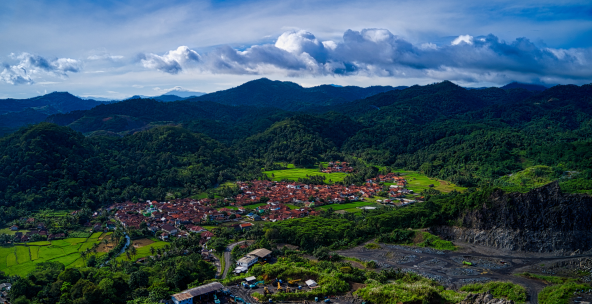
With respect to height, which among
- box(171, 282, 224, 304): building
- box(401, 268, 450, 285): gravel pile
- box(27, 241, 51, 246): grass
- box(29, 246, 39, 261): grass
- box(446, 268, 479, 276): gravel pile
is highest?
box(171, 282, 224, 304): building

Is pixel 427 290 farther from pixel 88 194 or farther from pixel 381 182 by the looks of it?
pixel 88 194

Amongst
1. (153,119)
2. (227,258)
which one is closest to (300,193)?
(227,258)

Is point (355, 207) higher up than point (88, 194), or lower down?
lower down

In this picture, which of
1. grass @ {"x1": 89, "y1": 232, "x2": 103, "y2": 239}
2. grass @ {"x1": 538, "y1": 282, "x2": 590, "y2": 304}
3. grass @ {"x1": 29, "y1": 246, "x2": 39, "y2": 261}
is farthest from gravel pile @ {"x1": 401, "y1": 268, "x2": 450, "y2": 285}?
grass @ {"x1": 29, "y1": 246, "x2": 39, "y2": 261}

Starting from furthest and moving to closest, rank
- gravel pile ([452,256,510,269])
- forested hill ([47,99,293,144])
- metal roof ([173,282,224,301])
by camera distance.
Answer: forested hill ([47,99,293,144]), gravel pile ([452,256,510,269]), metal roof ([173,282,224,301])

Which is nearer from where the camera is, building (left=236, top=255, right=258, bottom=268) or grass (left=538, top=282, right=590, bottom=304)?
grass (left=538, top=282, right=590, bottom=304)

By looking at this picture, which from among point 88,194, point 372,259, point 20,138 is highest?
point 20,138

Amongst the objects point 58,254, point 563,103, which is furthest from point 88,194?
point 563,103

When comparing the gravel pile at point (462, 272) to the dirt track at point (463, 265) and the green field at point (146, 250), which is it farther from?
the green field at point (146, 250)

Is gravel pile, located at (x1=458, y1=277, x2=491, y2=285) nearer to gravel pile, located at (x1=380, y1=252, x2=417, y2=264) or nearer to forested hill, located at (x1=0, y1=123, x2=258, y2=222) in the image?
gravel pile, located at (x1=380, y1=252, x2=417, y2=264)
